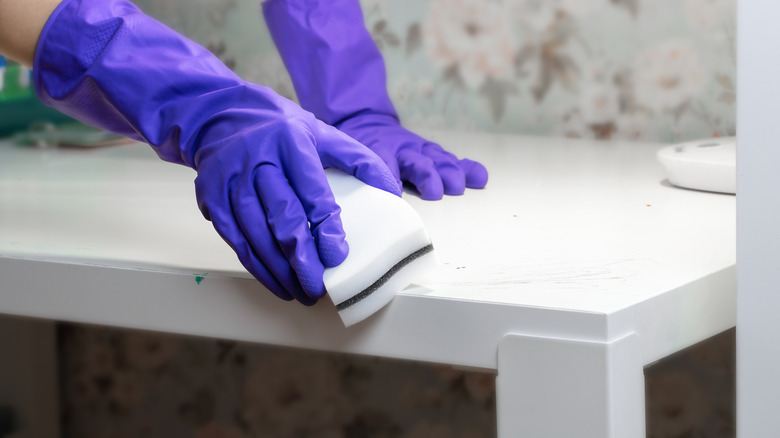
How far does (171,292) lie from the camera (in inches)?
28.0

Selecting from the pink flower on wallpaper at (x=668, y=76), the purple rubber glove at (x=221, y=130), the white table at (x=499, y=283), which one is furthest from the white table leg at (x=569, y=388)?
the pink flower on wallpaper at (x=668, y=76)

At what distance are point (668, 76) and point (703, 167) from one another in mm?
325

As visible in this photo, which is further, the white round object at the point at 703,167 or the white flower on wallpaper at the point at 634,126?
the white flower on wallpaper at the point at 634,126

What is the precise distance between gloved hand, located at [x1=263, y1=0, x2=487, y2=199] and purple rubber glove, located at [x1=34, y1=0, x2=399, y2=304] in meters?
0.37

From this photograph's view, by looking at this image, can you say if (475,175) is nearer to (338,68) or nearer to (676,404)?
(338,68)

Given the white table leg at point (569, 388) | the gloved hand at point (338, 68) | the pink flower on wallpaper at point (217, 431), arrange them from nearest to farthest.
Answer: the white table leg at point (569, 388)
the gloved hand at point (338, 68)
the pink flower on wallpaper at point (217, 431)

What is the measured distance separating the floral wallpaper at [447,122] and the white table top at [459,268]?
24cm

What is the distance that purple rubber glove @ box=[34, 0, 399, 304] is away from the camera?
2.00 feet

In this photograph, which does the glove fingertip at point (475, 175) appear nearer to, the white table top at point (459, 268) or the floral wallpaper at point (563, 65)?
the white table top at point (459, 268)

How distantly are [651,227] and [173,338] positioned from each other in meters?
0.91

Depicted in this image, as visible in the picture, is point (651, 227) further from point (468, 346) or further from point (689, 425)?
point (689, 425)

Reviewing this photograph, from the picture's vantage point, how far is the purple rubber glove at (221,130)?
0.61 meters

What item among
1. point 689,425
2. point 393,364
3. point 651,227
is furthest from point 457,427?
point 651,227

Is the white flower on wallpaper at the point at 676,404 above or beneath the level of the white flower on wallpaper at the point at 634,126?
beneath
